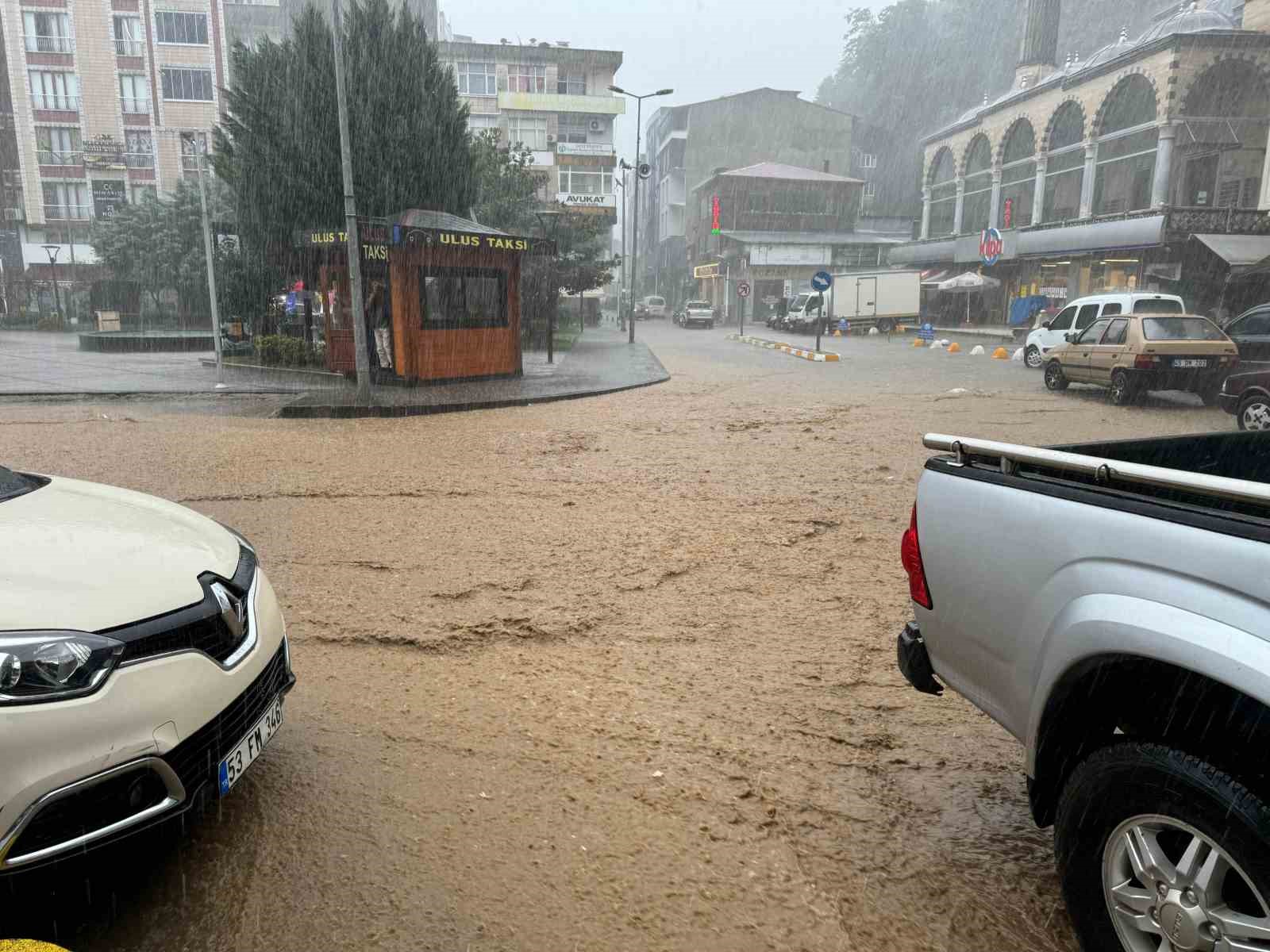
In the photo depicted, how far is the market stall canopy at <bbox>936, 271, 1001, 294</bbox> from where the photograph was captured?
41031mm

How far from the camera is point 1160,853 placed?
193 cm

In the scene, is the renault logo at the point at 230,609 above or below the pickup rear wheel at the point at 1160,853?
above

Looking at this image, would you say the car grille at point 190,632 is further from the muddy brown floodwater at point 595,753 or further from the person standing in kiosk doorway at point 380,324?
the person standing in kiosk doorway at point 380,324

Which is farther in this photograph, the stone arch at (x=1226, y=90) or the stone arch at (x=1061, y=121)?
the stone arch at (x=1061, y=121)

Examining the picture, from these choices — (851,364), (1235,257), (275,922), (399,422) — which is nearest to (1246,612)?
(275,922)

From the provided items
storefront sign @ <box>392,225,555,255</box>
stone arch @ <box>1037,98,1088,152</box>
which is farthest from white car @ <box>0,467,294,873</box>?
stone arch @ <box>1037,98,1088,152</box>

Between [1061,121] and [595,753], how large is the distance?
44656 millimetres

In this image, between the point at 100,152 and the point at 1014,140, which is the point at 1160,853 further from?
the point at 100,152

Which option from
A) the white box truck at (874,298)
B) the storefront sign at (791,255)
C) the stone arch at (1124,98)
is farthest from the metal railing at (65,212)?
the stone arch at (1124,98)

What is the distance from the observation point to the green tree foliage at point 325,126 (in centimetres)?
2075

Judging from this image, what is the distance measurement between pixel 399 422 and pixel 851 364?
13.8 metres

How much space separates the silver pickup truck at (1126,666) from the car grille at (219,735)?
2.11m

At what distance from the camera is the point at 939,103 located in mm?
74188

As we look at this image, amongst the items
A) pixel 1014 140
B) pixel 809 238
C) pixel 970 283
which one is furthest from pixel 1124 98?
pixel 809 238
